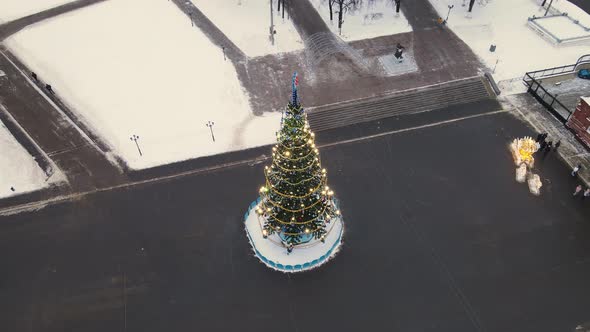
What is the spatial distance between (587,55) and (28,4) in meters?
Result: 56.3

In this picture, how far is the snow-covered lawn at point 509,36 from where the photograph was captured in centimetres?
4125

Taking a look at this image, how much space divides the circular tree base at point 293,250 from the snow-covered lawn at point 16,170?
1564 cm

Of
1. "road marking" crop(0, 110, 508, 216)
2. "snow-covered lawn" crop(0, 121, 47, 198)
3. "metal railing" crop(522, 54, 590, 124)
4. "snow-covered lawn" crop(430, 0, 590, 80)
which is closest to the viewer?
"road marking" crop(0, 110, 508, 216)

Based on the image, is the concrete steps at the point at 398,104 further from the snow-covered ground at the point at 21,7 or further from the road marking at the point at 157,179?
the snow-covered ground at the point at 21,7

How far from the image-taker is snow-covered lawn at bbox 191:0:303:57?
42.7 m

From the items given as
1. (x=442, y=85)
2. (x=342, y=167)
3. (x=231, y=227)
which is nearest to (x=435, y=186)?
(x=342, y=167)

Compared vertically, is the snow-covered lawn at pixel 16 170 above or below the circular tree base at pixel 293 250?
above

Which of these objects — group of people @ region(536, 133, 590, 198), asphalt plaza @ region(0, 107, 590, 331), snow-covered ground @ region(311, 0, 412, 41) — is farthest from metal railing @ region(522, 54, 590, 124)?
snow-covered ground @ region(311, 0, 412, 41)

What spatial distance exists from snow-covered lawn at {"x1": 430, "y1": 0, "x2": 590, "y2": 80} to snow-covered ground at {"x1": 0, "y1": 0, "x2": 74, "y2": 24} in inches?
1630

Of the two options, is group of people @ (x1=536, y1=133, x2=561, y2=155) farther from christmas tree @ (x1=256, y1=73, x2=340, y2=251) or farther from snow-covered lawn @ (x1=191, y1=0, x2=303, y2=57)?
snow-covered lawn @ (x1=191, y1=0, x2=303, y2=57)

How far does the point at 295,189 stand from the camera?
24.0 meters

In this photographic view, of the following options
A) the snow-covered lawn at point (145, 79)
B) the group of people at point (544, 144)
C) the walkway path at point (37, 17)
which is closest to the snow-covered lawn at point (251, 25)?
the snow-covered lawn at point (145, 79)

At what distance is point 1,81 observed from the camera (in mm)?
39219

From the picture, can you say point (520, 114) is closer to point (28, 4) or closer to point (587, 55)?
point (587, 55)
